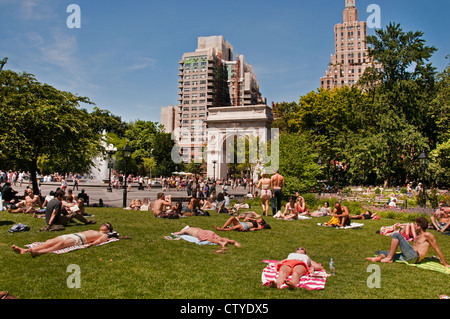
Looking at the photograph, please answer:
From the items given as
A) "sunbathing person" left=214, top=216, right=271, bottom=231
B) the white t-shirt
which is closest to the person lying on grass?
the white t-shirt

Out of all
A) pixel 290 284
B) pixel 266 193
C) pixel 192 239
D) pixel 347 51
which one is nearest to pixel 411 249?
pixel 290 284

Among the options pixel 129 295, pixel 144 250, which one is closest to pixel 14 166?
pixel 144 250

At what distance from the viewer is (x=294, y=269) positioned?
18.7ft

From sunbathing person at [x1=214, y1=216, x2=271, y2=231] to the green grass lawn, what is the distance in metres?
0.72

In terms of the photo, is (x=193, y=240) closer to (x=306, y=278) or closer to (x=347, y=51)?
(x=306, y=278)

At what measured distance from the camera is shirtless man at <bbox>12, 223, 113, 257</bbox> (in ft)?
22.7

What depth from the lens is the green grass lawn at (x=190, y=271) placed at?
4969 mm

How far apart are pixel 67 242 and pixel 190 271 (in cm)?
314

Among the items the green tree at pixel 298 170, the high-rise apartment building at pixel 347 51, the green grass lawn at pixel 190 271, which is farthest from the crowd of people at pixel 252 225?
the high-rise apartment building at pixel 347 51

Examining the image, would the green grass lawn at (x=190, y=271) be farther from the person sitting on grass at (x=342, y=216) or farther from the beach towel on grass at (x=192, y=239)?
the person sitting on grass at (x=342, y=216)

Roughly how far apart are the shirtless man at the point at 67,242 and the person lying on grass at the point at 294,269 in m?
4.51

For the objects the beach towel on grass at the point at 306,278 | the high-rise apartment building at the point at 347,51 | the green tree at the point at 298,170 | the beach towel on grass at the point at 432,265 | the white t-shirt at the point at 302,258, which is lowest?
the beach towel on grass at the point at 432,265

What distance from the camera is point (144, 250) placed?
7590 mm
